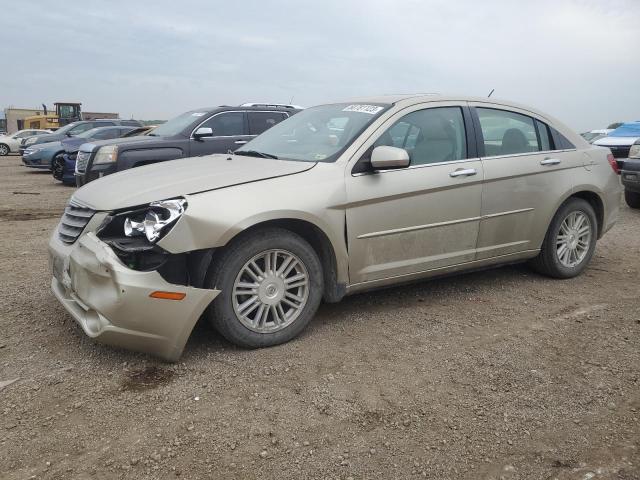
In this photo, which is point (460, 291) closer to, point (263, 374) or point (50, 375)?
point (263, 374)

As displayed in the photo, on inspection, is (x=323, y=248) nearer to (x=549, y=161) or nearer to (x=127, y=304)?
(x=127, y=304)

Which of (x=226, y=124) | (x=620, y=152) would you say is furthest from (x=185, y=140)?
(x=620, y=152)

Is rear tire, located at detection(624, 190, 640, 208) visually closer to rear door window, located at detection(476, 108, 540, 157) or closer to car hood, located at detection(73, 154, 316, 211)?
rear door window, located at detection(476, 108, 540, 157)

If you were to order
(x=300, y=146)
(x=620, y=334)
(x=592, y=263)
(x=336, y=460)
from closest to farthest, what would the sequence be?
(x=336, y=460) < (x=620, y=334) < (x=300, y=146) < (x=592, y=263)

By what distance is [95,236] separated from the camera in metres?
3.39

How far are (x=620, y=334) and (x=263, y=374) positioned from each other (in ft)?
8.20

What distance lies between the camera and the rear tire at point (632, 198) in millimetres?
9711

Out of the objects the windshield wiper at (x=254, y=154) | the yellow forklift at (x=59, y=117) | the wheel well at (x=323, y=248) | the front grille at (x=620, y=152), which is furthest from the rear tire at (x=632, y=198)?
the yellow forklift at (x=59, y=117)

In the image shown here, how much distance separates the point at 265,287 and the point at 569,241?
312cm

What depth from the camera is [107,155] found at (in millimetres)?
8695

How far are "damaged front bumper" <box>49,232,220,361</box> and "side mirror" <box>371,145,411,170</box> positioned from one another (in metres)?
1.39

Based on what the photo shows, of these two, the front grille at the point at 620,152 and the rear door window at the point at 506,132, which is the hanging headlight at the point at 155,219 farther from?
the front grille at the point at 620,152

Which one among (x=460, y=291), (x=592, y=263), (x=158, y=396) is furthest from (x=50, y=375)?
(x=592, y=263)

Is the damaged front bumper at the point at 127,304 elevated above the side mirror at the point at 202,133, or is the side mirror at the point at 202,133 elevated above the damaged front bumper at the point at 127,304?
the side mirror at the point at 202,133
